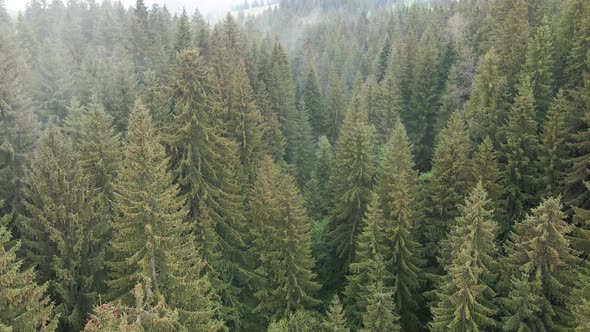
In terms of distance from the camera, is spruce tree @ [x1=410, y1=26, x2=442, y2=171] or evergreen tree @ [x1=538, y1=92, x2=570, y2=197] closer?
evergreen tree @ [x1=538, y1=92, x2=570, y2=197]

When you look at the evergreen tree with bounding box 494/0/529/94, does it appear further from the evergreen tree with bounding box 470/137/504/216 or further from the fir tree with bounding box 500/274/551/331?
the fir tree with bounding box 500/274/551/331

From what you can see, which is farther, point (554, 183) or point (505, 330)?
point (554, 183)

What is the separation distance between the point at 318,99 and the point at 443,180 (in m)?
42.0

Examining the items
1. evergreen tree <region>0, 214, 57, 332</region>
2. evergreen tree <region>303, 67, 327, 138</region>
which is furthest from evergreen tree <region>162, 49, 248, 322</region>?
evergreen tree <region>303, 67, 327, 138</region>

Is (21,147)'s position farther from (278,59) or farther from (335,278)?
(278,59)

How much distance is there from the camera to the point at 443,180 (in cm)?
2958

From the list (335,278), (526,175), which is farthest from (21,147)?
(526,175)

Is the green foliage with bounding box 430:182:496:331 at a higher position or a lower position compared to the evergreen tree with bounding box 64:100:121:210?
lower

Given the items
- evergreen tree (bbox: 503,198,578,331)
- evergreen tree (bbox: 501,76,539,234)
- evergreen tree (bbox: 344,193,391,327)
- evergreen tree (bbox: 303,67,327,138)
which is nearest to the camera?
evergreen tree (bbox: 503,198,578,331)

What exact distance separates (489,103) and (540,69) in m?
4.54

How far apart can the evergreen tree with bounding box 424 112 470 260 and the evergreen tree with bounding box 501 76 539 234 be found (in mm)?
3533

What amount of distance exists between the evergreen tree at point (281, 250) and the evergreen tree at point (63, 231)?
9.76m

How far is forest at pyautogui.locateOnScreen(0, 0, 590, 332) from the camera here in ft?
61.6

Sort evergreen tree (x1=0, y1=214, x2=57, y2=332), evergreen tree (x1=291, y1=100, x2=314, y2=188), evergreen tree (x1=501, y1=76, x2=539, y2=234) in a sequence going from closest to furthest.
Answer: evergreen tree (x1=0, y1=214, x2=57, y2=332) → evergreen tree (x1=501, y1=76, x2=539, y2=234) → evergreen tree (x1=291, y1=100, x2=314, y2=188)
